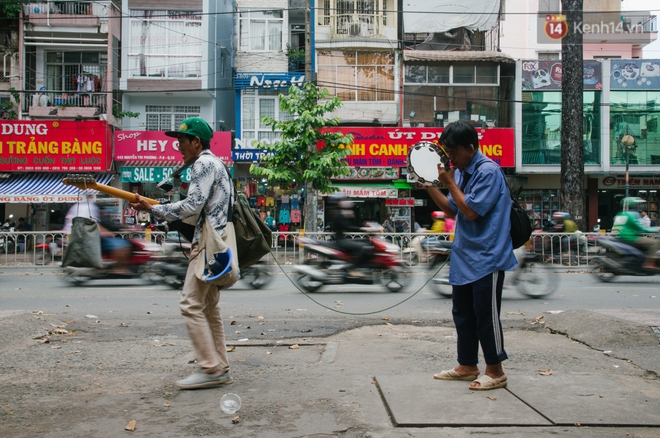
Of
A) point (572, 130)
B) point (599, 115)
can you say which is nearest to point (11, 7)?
point (572, 130)

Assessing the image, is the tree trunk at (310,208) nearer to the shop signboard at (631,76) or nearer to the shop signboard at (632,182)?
the shop signboard at (632,182)

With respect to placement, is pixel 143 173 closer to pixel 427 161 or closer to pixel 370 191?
pixel 370 191

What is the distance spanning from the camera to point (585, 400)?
3625 mm

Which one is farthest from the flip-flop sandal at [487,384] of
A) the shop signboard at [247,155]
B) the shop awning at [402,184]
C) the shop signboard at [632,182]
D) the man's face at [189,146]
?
the shop signboard at [632,182]

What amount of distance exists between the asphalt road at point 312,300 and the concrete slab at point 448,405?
2.75 metres

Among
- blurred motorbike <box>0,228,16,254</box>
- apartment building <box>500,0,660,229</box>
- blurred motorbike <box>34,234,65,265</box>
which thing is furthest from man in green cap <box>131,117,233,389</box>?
apartment building <box>500,0,660,229</box>

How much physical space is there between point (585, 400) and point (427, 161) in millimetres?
1692

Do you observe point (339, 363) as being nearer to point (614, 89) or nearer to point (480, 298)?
point (480, 298)

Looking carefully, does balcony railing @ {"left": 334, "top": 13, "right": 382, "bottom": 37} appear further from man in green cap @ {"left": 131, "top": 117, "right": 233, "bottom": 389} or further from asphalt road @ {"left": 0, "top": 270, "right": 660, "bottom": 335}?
man in green cap @ {"left": 131, "top": 117, "right": 233, "bottom": 389}

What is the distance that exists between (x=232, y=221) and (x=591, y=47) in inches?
1292

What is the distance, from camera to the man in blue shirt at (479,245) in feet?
12.5

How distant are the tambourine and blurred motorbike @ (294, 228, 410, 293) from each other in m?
6.05

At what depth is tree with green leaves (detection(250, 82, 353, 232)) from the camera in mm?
19391

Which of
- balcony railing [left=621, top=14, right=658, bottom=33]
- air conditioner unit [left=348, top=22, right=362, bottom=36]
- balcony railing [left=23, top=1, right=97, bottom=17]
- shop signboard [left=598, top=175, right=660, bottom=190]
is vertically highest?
balcony railing [left=621, top=14, right=658, bottom=33]
